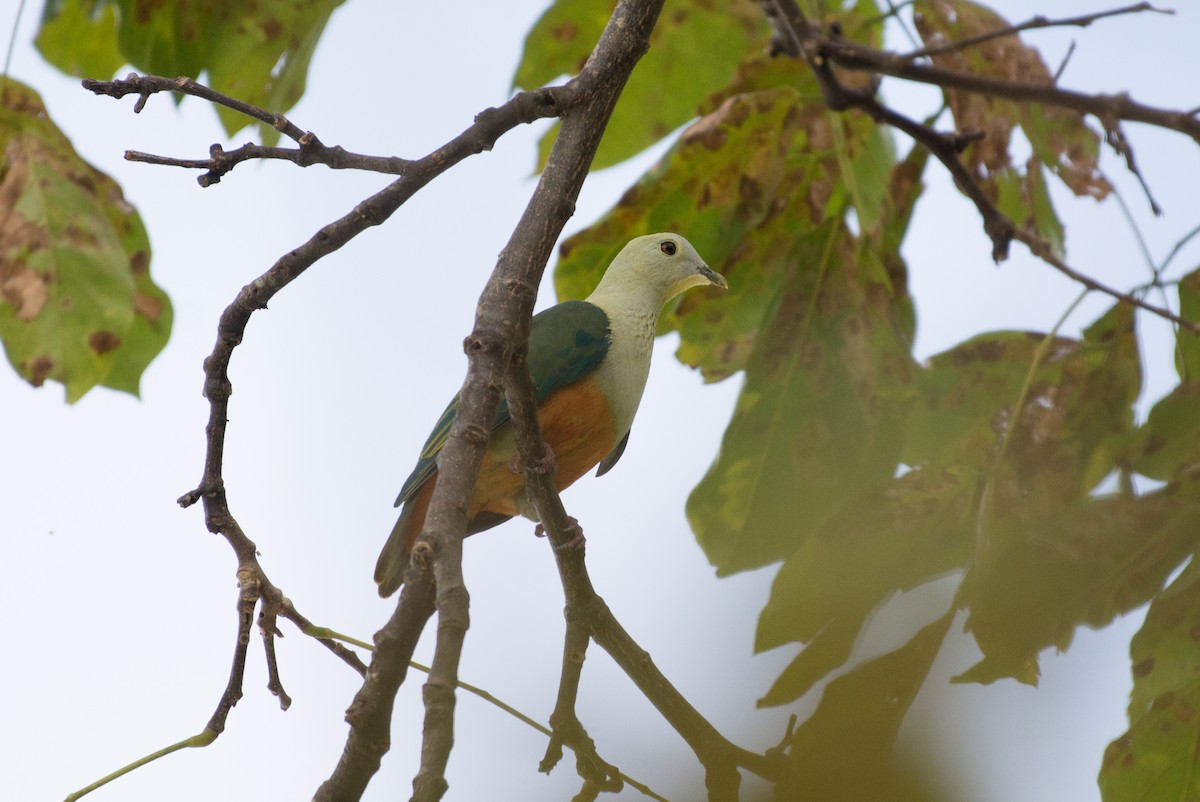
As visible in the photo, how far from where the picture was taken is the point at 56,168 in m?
2.86

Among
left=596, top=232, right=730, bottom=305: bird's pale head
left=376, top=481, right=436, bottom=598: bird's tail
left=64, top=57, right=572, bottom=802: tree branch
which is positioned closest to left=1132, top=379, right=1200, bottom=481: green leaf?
left=64, top=57, right=572, bottom=802: tree branch

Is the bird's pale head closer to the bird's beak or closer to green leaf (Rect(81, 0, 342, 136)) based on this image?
the bird's beak

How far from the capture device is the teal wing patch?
3043 millimetres

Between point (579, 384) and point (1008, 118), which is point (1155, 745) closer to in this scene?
point (1008, 118)

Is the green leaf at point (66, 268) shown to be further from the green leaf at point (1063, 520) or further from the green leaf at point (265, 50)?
the green leaf at point (1063, 520)

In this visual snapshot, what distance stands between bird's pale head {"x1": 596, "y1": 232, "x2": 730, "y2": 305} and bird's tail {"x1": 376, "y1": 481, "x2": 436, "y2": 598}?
84 cm

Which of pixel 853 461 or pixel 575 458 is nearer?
pixel 853 461

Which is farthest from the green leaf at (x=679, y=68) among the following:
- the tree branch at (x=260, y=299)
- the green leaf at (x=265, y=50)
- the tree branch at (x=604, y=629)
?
the tree branch at (x=604, y=629)

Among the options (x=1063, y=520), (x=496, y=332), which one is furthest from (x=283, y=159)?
(x=1063, y=520)

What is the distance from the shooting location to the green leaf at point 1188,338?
7.41 ft

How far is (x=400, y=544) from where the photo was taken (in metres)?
3.30

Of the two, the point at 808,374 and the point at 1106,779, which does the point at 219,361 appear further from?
the point at 1106,779

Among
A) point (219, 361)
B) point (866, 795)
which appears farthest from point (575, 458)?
point (866, 795)

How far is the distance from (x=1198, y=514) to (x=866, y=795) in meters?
1.06
